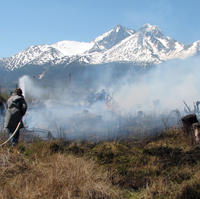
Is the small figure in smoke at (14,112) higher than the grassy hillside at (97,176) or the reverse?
higher

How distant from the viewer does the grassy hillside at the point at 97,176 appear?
4594mm

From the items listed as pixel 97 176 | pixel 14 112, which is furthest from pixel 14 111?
pixel 97 176

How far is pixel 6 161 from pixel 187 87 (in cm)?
4991

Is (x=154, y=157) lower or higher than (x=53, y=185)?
higher

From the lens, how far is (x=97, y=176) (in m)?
5.27

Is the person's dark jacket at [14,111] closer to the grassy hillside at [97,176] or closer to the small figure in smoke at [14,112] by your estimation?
the small figure in smoke at [14,112]

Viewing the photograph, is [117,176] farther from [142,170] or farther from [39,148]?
[39,148]

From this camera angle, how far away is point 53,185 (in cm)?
461

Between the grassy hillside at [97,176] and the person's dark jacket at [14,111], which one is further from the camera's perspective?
the person's dark jacket at [14,111]

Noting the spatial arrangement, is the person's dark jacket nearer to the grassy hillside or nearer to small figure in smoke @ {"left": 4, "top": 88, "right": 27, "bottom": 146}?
small figure in smoke @ {"left": 4, "top": 88, "right": 27, "bottom": 146}

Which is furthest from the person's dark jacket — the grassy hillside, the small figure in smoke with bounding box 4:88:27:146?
the grassy hillside

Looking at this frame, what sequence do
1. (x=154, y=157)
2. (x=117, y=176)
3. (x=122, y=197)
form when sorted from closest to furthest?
(x=122, y=197) → (x=117, y=176) → (x=154, y=157)

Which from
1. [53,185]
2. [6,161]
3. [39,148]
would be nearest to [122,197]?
[53,185]

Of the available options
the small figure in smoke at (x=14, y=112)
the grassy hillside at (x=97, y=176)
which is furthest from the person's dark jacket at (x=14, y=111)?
the grassy hillside at (x=97, y=176)
